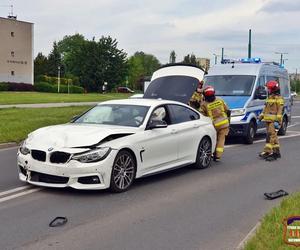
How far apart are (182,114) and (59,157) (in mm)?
3257

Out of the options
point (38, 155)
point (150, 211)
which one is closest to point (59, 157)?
point (38, 155)

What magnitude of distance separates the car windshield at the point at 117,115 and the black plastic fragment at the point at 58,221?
8.63 ft

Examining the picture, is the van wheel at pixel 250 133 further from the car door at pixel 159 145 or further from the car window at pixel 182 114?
the car door at pixel 159 145

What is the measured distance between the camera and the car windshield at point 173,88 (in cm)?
1647

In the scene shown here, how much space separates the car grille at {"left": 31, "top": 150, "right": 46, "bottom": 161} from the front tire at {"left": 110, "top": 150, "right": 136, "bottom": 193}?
1.02 metres

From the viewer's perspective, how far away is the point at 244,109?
15023 millimetres

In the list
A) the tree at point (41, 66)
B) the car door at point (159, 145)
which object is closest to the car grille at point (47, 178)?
the car door at point (159, 145)

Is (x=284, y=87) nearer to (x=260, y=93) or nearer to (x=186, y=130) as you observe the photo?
(x=260, y=93)

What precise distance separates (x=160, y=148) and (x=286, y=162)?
4.10 metres

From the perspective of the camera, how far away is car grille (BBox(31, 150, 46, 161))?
25.0ft

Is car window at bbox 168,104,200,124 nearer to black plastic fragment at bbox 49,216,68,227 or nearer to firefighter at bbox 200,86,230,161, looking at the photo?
firefighter at bbox 200,86,230,161

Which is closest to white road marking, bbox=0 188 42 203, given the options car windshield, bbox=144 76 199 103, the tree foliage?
car windshield, bbox=144 76 199 103

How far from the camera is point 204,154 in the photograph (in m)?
10.5

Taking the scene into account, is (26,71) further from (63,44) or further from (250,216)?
(250,216)
